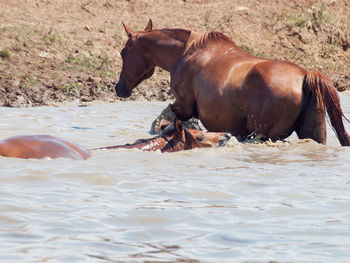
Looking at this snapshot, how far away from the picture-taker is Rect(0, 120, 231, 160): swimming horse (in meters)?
5.65

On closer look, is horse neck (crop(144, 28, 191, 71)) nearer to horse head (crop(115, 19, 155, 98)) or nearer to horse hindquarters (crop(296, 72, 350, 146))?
horse head (crop(115, 19, 155, 98))

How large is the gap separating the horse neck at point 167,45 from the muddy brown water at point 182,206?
1.76 metres

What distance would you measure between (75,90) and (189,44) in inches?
160

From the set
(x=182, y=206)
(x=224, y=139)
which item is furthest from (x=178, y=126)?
(x=182, y=206)

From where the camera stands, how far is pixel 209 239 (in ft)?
11.8

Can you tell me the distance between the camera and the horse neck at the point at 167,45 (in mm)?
8461

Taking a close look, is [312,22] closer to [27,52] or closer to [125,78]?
[27,52]

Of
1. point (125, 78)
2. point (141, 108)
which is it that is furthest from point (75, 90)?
point (125, 78)

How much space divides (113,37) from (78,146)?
8.38 m

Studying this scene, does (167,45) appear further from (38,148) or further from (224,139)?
(38,148)

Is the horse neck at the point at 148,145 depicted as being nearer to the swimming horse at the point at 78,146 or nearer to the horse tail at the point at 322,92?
the swimming horse at the point at 78,146

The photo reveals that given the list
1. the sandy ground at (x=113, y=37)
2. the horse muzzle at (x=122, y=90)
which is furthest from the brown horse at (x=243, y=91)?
the sandy ground at (x=113, y=37)

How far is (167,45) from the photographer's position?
8578 mm

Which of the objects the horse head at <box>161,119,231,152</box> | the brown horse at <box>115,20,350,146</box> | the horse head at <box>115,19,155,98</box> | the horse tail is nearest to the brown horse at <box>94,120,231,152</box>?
the horse head at <box>161,119,231,152</box>
